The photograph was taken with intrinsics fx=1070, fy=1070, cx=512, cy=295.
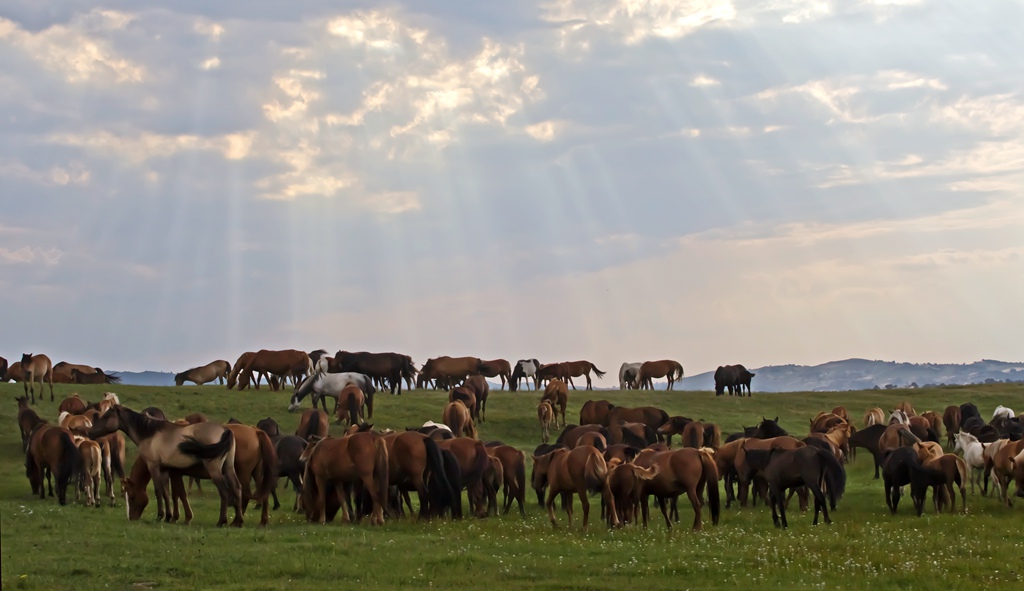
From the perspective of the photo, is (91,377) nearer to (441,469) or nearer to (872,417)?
(872,417)

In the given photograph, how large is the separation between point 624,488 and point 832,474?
4.65m

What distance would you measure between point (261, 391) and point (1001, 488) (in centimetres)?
3252

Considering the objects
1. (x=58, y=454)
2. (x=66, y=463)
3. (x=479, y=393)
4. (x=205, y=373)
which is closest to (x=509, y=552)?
(x=66, y=463)

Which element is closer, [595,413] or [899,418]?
[899,418]

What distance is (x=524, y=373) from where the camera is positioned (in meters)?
72.6

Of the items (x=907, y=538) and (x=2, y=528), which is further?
(x=907, y=538)

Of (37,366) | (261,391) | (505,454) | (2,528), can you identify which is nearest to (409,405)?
(261,391)

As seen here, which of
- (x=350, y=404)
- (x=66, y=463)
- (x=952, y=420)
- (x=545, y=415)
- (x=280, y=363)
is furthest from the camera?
(x=280, y=363)

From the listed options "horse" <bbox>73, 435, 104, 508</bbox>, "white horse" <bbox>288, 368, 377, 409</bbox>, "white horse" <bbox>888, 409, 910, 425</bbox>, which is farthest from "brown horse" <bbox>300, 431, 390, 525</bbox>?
"white horse" <bbox>888, 409, 910, 425</bbox>

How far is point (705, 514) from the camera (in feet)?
82.6

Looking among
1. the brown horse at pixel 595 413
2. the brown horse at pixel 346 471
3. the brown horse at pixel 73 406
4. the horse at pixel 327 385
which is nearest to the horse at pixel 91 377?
the horse at pixel 327 385

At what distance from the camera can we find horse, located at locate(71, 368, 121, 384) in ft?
180

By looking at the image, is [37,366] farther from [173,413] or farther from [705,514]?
[705,514]

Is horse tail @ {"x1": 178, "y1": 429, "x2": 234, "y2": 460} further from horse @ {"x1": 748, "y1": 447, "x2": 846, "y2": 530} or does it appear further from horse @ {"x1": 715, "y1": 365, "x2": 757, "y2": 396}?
horse @ {"x1": 715, "y1": 365, "x2": 757, "y2": 396}
